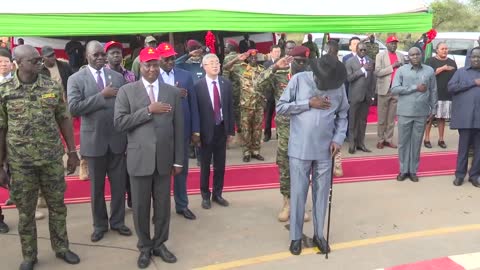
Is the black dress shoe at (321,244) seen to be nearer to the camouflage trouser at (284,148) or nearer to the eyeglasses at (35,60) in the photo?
the camouflage trouser at (284,148)

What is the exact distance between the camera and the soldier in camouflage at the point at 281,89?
16.3 ft

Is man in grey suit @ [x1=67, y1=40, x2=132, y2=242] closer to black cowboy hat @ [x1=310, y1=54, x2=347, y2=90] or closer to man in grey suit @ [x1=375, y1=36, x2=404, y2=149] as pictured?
black cowboy hat @ [x1=310, y1=54, x2=347, y2=90]

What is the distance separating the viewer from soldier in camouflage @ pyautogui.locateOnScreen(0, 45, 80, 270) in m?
3.93

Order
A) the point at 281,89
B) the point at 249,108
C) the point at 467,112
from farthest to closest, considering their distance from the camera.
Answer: the point at 249,108 < the point at 467,112 < the point at 281,89

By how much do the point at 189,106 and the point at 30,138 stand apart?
1.91 metres

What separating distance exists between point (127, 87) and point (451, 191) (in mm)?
4565

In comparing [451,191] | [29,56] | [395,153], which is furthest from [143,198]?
[395,153]

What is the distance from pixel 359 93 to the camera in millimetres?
8453


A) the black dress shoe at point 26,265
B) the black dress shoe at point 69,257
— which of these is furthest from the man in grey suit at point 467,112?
the black dress shoe at point 26,265

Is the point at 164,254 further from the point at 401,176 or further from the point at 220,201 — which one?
the point at 401,176

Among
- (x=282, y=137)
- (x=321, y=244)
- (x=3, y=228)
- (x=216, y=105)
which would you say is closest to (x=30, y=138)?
(x=3, y=228)

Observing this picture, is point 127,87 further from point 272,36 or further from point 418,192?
Result: point 272,36

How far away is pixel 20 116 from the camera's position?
3.94 metres

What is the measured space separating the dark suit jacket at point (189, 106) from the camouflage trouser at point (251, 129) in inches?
98.4
